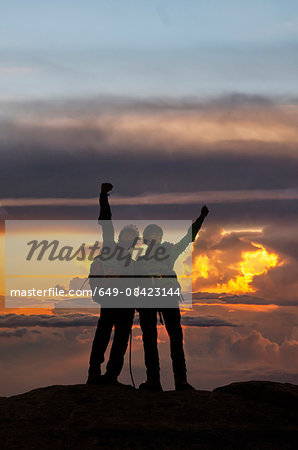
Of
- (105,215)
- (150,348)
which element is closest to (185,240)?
(105,215)

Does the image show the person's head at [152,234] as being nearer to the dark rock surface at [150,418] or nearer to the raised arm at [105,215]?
the raised arm at [105,215]

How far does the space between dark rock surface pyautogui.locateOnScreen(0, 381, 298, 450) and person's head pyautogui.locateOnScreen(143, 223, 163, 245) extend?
3.26 m

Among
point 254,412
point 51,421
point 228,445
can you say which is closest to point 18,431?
point 51,421

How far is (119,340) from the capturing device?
44.5 feet

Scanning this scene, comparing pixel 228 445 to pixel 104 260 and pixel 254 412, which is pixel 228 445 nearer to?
pixel 254 412

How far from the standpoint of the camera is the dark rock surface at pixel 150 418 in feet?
34.4

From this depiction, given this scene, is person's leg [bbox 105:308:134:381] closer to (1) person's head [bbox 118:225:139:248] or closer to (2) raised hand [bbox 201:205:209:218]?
(1) person's head [bbox 118:225:139:248]

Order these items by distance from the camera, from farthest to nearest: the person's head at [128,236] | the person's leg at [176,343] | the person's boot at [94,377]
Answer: the person's boot at [94,377], the person's leg at [176,343], the person's head at [128,236]

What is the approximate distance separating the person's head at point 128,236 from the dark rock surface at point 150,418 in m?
3.12

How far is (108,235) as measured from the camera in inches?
532

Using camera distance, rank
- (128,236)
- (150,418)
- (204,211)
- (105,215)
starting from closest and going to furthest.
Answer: (150,418)
(128,236)
(105,215)
(204,211)

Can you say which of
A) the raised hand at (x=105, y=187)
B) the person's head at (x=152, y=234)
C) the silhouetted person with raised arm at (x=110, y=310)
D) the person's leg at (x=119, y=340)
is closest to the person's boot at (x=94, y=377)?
the silhouetted person with raised arm at (x=110, y=310)

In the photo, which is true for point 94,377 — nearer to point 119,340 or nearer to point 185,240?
point 119,340

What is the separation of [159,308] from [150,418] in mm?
2837
